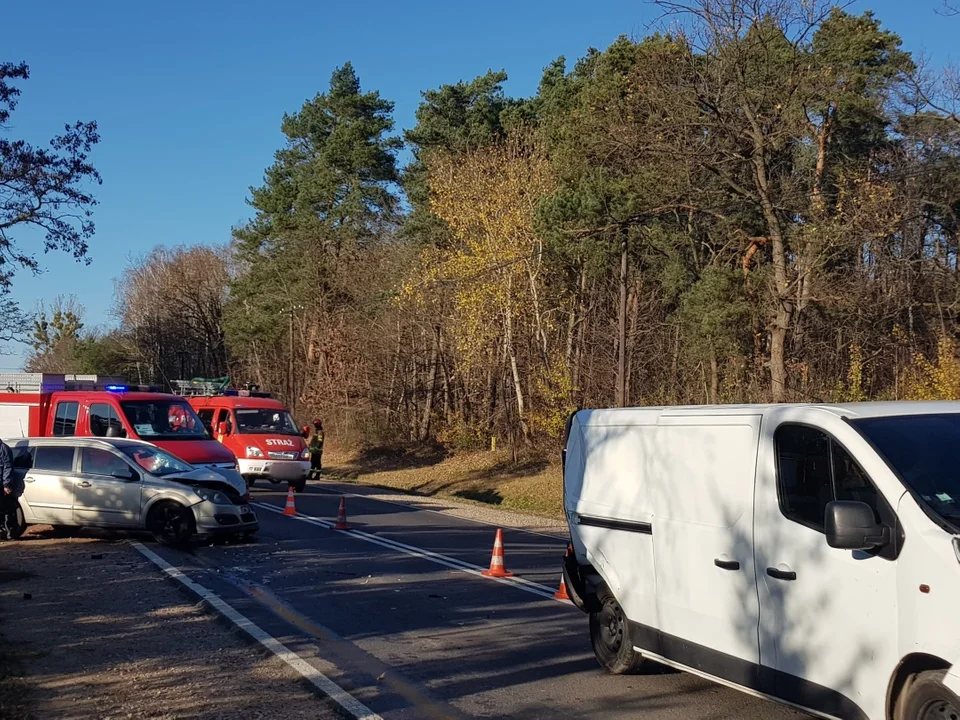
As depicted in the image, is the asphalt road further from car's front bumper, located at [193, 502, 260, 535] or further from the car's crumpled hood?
the car's crumpled hood

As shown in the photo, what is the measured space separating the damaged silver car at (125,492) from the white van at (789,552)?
817 cm

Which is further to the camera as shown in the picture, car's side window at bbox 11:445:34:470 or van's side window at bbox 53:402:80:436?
van's side window at bbox 53:402:80:436

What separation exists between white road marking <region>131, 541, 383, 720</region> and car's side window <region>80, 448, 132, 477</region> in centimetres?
288

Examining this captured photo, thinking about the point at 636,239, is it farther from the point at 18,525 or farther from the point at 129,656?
the point at 129,656

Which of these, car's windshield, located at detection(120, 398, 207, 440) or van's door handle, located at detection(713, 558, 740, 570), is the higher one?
car's windshield, located at detection(120, 398, 207, 440)

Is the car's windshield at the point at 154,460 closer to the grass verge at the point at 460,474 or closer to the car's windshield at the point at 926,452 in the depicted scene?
the car's windshield at the point at 926,452

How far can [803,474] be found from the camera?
576 centimetres

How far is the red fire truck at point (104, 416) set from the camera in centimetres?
1853

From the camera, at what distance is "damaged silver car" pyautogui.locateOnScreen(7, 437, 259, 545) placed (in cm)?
1434

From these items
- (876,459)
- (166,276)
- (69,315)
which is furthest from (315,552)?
(69,315)

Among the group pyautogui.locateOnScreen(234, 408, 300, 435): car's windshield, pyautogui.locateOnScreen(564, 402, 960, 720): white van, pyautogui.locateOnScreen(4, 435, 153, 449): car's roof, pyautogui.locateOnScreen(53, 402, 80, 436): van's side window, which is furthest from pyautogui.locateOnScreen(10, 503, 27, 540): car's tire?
pyautogui.locateOnScreen(564, 402, 960, 720): white van

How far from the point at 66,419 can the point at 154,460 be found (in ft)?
17.5

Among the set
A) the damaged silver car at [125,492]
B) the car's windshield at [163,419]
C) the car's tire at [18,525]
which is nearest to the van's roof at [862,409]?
the damaged silver car at [125,492]

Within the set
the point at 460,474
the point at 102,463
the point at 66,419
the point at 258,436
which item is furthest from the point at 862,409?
the point at 460,474
